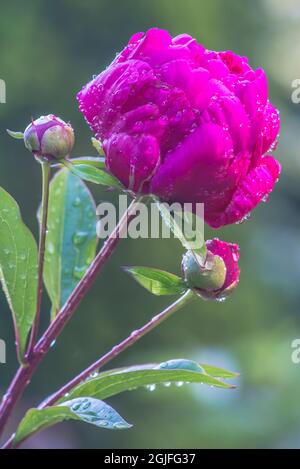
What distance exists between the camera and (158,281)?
545 mm

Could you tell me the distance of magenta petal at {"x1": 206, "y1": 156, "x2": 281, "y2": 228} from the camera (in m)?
0.52

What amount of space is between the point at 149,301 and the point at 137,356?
0.19 meters

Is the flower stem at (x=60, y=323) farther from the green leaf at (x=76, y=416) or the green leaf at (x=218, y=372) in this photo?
the green leaf at (x=218, y=372)

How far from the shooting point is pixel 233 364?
161cm

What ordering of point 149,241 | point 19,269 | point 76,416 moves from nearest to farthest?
1. point 76,416
2. point 19,269
3. point 149,241

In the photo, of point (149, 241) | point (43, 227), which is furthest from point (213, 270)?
point (149, 241)

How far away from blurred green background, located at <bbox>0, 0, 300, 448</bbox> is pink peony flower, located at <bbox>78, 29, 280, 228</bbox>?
1.26 m

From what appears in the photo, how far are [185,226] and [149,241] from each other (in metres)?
1.85

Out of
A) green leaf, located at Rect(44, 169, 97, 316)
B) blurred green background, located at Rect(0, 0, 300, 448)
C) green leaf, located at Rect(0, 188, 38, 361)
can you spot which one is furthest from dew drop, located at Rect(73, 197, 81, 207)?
blurred green background, located at Rect(0, 0, 300, 448)

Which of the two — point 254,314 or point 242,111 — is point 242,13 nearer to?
point 254,314

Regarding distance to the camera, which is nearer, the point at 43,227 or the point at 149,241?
the point at 43,227

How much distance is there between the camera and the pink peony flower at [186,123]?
0.49 meters

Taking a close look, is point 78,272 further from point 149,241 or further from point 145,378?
point 149,241

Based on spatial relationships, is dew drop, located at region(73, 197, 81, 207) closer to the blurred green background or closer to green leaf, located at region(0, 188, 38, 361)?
green leaf, located at region(0, 188, 38, 361)
